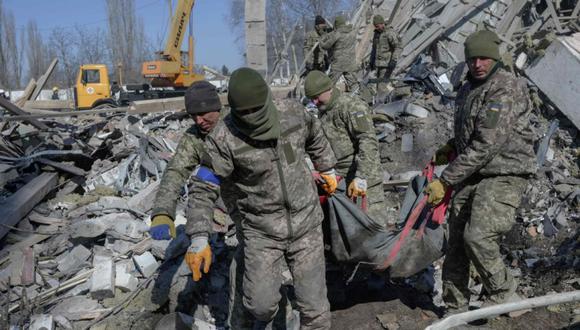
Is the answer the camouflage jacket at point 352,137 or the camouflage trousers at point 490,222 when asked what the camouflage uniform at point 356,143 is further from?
the camouflage trousers at point 490,222

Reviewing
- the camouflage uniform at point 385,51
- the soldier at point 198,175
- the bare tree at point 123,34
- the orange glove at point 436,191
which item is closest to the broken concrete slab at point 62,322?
the soldier at point 198,175

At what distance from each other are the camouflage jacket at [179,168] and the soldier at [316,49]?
8293mm

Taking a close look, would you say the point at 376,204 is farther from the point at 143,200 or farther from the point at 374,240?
the point at 143,200

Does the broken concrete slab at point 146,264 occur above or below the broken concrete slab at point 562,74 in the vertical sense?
below

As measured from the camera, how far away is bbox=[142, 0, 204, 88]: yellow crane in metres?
15.1

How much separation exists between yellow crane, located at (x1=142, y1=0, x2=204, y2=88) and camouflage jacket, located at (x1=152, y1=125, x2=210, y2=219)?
39.6 ft

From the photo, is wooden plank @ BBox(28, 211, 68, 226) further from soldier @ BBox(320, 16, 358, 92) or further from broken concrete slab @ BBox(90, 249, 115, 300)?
soldier @ BBox(320, 16, 358, 92)

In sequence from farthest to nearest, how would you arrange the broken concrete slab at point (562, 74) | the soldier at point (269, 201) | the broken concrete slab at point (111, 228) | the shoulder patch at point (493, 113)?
1. the broken concrete slab at point (562, 74)
2. the broken concrete slab at point (111, 228)
3. the shoulder patch at point (493, 113)
4. the soldier at point (269, 201)

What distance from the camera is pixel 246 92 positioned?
274 centimetres

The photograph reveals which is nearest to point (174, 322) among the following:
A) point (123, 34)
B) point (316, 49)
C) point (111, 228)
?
point (111, 228)

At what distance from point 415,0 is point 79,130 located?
9706 millimetres

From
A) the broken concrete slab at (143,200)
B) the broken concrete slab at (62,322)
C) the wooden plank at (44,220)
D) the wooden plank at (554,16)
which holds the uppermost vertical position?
the wooden plank at (554,16)

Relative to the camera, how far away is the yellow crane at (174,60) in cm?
1512

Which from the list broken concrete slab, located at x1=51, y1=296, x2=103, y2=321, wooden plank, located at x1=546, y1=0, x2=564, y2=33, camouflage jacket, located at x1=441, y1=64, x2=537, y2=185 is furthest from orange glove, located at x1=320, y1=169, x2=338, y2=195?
wooden plank, located at x1=546, y1=0, x2=564, y2=33
